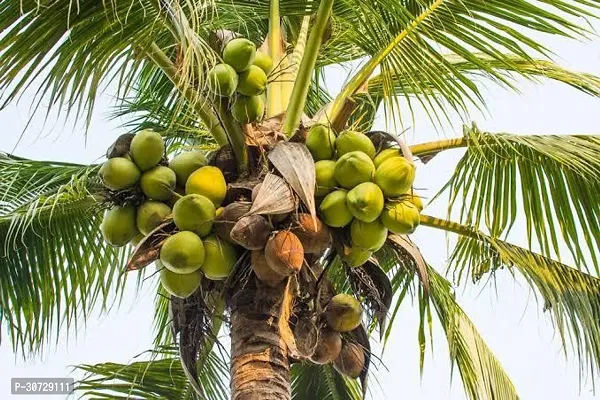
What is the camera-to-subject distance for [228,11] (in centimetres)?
407

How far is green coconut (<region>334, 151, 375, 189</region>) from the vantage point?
9.01ft

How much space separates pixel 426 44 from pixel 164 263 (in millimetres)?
1571

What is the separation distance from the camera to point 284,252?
2.68 m

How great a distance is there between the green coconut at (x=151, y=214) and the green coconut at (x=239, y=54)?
53cm

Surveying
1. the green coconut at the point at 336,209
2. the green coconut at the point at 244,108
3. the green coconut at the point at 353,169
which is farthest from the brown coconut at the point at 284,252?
the green coconut at the point at 244,108

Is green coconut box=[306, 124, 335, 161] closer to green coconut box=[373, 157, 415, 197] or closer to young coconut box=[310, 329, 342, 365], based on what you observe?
green coconut box=[373, 157, 415, 197]

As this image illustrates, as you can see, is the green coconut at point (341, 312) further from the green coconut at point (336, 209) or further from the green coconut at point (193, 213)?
the green coconut at point (193, 213)

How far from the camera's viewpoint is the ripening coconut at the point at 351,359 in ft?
10.1

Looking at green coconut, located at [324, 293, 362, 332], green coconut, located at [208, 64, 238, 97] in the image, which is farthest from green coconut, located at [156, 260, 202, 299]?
green coconut, located at [208, 64, 238, 97]

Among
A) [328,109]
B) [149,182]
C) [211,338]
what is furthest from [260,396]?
[328,109]

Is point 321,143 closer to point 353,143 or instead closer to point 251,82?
point 353,143

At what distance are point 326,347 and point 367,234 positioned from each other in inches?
18.8

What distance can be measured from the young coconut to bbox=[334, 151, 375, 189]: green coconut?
57 cm

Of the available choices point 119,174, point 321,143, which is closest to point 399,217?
point 321,143
